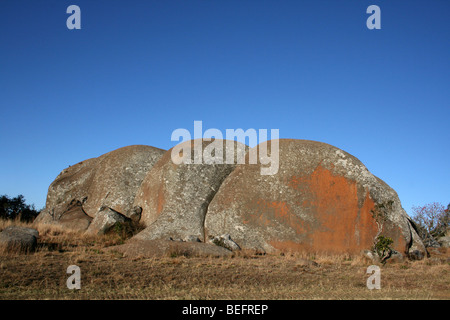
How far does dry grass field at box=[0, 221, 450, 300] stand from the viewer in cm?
874

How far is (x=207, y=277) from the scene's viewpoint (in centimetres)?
1074

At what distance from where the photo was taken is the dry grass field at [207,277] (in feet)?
28.7

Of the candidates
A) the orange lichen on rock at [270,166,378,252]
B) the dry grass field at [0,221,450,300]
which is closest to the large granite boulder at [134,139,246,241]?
the dry grass field at [0,221,450,300]

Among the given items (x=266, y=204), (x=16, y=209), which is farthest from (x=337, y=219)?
(x=16, y=209)

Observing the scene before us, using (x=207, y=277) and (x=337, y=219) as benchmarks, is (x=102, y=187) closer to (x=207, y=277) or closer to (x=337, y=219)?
(x=337, y=219)

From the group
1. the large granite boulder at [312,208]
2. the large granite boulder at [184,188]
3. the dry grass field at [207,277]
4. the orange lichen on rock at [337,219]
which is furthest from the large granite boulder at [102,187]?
the orange lichen on rock at [337,219]

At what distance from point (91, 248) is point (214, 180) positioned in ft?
23.4

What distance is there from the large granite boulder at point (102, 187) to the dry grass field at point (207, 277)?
8089mm

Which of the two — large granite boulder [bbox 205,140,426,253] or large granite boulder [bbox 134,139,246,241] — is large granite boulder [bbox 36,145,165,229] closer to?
large granite boulder [bbox 134,139,246,241]

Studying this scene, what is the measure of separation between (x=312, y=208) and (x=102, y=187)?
13.8 m

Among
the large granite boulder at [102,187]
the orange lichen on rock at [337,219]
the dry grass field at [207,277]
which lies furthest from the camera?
the large granite boulder at [102,187]

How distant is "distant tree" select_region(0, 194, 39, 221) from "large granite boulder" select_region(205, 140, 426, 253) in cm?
1733

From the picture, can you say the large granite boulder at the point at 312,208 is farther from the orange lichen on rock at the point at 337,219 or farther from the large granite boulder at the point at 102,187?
the large granite boulder at the point at 102,187

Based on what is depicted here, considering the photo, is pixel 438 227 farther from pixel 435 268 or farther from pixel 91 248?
pixel 91 248
